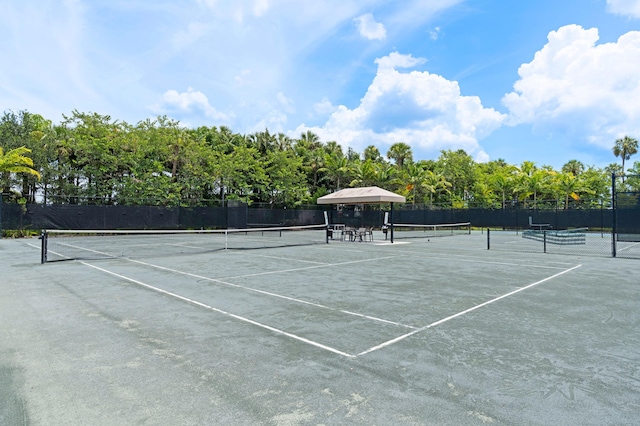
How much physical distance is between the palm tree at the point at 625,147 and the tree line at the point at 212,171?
18688 mm

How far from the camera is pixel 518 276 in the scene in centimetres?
978

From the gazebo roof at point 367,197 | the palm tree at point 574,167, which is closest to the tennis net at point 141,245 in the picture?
the gazebo roof at point 367,197

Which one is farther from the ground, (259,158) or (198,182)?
(259,158)

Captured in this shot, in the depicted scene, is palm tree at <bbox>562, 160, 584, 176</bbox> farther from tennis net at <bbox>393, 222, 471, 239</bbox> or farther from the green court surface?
the green court surface

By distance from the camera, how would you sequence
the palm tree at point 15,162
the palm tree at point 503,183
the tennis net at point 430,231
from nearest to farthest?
the palm tree at point 15,162
the tennis net at point 430,231
the palm tree at point 503,183

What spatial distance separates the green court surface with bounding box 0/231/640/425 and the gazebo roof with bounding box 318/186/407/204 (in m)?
13.6

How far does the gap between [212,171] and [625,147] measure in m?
68.9

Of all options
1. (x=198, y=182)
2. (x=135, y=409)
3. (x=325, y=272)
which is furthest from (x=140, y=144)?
(x=135, y=409)

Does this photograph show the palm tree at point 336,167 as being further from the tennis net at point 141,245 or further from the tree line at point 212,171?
the tennis net at point 141,245

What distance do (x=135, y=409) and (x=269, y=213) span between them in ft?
103

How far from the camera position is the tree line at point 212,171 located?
30.6 metres

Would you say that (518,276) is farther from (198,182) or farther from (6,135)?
(6,135)

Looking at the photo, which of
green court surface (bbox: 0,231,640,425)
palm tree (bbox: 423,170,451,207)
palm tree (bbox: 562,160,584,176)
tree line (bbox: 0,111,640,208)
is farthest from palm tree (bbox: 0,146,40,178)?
palm tree (bbox: 562,160,584,176)

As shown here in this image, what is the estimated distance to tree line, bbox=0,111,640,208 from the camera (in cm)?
3059
